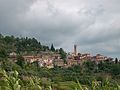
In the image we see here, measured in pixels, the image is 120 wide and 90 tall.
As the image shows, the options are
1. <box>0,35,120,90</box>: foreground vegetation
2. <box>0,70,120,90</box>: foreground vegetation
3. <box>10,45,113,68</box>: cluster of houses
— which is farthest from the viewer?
<box>10,45,113,68</box>: cluster of houses

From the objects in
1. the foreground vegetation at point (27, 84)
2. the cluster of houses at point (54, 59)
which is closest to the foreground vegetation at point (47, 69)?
the cluster of houses at point (54, 59)

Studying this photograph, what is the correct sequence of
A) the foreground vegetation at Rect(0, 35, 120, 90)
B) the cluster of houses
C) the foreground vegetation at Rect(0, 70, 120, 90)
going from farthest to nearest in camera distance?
the cluster of houses, the foreground vegetation at Rect(0, 35, 120, 90), the foreground vegetation at Rect(0, 70, 120, 90)

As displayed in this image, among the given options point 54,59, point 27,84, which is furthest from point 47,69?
point 27,84

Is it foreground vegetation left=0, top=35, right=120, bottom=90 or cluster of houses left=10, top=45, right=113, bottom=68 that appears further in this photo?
cluster of houses left=10, top=45, right=113, bottom=68

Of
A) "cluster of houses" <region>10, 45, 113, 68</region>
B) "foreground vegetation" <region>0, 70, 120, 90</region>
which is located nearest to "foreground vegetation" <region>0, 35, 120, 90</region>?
"cluster of houses" <region>10, 45, 113, 68</region>

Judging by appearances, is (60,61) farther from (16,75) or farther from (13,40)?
(16,75)

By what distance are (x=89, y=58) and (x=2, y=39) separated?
160 feet

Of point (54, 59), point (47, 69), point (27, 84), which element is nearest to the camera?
point (27, 84)

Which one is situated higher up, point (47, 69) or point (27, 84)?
point (47, 69)

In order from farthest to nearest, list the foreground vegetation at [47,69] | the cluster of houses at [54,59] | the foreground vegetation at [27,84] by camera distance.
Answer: the cluster of houses at [54,59] < the foreground vegetation at [47,69] < the foreground vegetation at [27,84]

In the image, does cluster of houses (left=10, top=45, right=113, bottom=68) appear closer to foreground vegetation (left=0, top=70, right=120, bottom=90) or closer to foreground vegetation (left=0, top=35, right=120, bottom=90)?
foreground vegetation (left=0, top=35, right=120, bottom=90)

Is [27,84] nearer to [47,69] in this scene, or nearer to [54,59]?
[47,69]

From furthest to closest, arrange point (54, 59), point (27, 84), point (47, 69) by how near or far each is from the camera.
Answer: point (54, 59), point (47, 69), point (27, 84)

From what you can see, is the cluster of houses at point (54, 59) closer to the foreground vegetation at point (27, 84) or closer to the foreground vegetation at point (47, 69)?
the foreground vegetation at point (47, 69)
